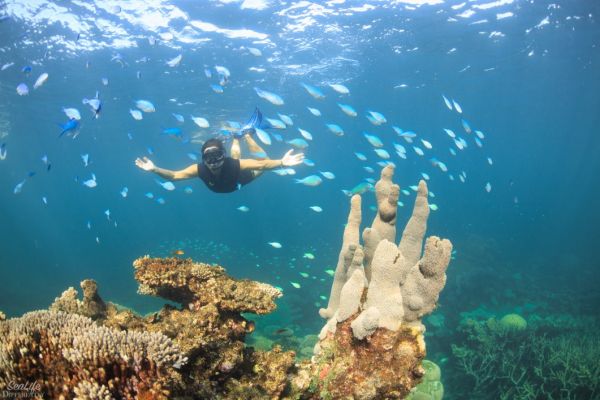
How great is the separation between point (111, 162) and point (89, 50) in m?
59.7

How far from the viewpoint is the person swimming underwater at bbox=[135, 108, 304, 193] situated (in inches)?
274

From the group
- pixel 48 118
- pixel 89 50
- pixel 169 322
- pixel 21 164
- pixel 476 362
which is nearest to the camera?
pixel 169 322

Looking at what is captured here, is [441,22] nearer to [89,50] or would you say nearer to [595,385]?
[595,385]

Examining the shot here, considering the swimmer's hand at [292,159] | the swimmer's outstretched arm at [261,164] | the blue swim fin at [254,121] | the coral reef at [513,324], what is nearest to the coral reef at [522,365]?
the coral reef at [513,324]

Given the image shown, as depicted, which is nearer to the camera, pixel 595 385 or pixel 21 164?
pixel 595 385

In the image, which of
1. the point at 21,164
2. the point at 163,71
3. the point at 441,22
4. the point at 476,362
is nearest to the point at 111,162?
the point at 21,164

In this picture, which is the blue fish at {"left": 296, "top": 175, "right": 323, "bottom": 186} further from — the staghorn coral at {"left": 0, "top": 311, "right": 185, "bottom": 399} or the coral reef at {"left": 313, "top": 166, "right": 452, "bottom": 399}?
the staghorn coral at {"left": 0, "top": 311, "right": 185, "bottom": 399}

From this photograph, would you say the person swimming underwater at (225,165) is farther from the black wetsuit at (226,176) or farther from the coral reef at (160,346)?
the coral reef at (160,346)

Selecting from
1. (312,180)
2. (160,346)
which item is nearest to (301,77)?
(312,180)

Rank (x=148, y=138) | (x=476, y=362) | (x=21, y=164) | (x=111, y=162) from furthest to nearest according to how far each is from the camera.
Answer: (x=111, y=162), (x=21, y=164), (x=148, y=138), (x=476, y=362)

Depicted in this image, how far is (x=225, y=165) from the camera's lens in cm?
743

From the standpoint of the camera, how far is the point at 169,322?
3.84 m

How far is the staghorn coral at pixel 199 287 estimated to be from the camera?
4.09 meters

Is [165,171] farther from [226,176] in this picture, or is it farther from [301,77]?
[301,77]
